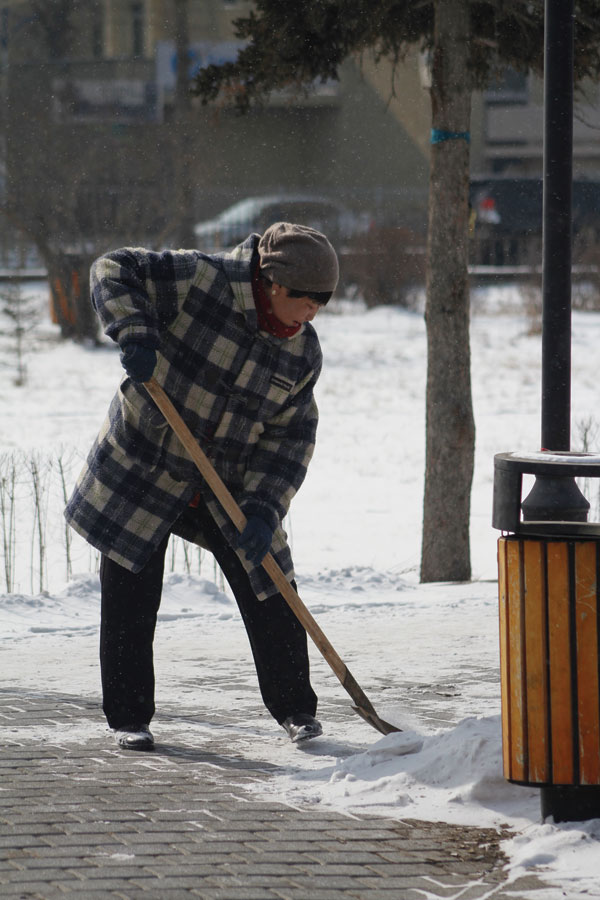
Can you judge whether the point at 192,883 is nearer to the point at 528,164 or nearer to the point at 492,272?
the point at 492,272

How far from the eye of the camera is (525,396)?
600 inches

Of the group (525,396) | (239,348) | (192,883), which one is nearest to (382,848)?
(192,883)

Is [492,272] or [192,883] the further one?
[492,272]

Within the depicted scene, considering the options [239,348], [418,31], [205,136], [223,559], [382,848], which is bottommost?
[382,848]

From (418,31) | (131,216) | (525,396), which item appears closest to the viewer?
(418,31)

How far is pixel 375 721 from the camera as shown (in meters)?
4.36

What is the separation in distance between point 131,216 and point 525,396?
789 cm

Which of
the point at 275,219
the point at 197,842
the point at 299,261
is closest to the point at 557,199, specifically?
the point at 299,261

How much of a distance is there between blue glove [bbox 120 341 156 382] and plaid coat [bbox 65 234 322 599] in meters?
0.14

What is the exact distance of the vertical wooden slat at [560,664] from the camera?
10.8 ft

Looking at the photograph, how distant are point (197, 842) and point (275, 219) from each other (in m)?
23.4

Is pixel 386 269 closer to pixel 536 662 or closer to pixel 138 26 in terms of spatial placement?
pixel 138 26

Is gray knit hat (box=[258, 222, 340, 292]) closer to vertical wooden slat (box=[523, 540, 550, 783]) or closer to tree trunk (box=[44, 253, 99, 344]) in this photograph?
vertical wooden slat (box=[523, 540, 550, 783])

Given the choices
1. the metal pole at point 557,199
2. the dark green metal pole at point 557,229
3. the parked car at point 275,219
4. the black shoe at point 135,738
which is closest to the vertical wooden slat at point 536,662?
the dark green metal pole at point 557,229
